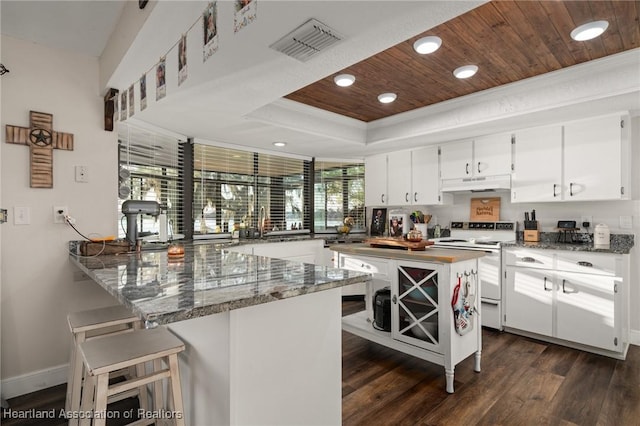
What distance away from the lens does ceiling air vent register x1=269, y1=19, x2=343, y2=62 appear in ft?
5.14

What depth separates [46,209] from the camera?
7.98ft

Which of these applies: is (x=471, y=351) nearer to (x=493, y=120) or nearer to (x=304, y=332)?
(x=304, y=332)

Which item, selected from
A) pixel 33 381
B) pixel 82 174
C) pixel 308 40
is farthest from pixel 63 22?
pixel 33 381

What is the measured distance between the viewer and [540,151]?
3396 mm

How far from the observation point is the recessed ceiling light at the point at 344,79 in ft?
9.14

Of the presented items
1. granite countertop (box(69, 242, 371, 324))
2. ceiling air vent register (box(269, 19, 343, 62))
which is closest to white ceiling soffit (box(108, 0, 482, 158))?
ceiling air vent register (box(269, 19, 343, 62))

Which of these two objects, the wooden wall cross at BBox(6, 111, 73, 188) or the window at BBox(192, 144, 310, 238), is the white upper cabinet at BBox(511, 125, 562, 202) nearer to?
the window at BBox(192, 144, 310, 238)

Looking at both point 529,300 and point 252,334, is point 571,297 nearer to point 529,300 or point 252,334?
point 529,300

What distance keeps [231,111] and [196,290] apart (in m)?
2.05

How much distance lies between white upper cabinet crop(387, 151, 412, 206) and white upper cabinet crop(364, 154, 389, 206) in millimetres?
83

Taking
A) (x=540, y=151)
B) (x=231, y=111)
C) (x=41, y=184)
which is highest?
(x=231, y=111)

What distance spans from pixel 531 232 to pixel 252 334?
134 inches

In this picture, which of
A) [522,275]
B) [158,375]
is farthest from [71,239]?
[522,275]

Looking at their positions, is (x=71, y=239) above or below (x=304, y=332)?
above
